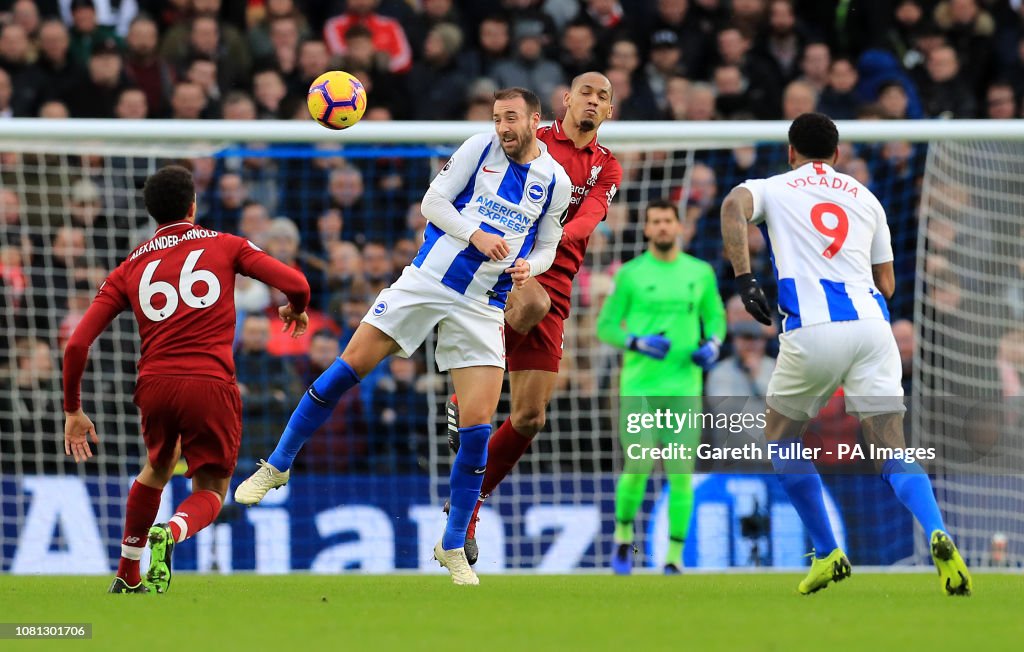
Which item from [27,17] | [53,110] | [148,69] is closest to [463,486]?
[53,110]

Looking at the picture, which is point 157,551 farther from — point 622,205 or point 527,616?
point 622,205

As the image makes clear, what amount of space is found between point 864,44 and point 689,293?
5991 mm

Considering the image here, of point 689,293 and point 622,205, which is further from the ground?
point 622,205

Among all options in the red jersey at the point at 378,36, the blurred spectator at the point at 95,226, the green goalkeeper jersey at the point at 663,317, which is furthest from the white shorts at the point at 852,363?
the red jersey at the point at 378,36

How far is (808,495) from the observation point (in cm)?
773

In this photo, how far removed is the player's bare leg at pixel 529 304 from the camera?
820 cm

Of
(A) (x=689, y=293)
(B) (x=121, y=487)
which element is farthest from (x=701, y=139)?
(B) (x=121, y=487)

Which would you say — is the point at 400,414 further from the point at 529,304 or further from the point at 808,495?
the point at 808,495

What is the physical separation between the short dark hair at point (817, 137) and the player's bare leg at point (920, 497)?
1364mm

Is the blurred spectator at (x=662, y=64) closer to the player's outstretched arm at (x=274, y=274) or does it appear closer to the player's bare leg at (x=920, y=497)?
the player's bare leg at (x=920, y=497)

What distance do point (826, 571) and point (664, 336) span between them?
11.8ft

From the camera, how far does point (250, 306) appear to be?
1210 centimetres

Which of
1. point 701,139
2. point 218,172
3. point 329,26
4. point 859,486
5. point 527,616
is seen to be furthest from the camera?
point 329,26

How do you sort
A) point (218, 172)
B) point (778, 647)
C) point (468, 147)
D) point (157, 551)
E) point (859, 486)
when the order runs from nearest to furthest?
point (778, 647), point (157, 551), point (468, 147), point (859, 486), point (218, 172)
